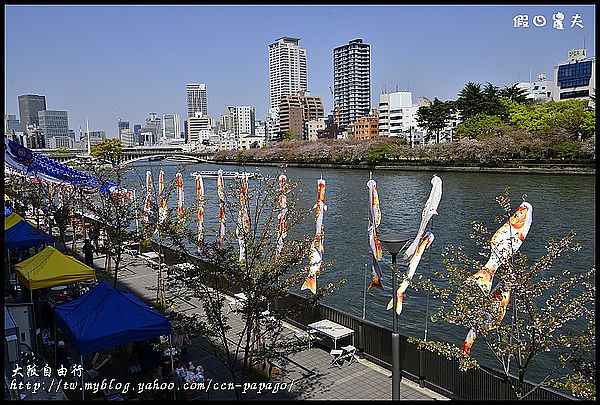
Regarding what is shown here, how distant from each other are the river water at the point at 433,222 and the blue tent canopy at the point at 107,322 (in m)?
5.13

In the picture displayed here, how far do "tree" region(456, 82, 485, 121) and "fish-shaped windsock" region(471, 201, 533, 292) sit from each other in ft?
223

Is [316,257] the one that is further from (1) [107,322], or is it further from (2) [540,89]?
(2) [540,89]

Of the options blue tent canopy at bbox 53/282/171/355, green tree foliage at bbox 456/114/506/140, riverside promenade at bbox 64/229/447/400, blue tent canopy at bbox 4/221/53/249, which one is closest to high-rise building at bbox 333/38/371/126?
green tree foliage at bbox 456/114/506/140

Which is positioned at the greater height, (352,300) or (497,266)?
(497,266)

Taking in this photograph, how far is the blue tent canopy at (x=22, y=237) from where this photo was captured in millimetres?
13412

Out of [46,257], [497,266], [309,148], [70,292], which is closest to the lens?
[497,266]

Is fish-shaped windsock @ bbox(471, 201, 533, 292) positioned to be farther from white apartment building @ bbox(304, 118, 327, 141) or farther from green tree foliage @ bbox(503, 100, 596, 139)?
white apartment building @ bbox(304, 118, 327, 141)

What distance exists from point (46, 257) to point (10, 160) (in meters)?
4.24

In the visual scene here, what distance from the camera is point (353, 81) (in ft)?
516

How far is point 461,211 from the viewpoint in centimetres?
3016

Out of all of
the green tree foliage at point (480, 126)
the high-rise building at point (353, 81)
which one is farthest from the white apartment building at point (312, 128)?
the green tree foliage at point (480, 126)

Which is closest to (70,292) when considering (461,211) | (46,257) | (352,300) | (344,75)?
(46,257)

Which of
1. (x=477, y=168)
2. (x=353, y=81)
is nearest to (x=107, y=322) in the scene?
(x=477, y=168)

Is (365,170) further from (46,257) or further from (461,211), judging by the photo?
(46,257)
